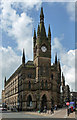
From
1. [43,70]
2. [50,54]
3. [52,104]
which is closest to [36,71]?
[43,70]

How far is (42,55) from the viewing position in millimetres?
68375

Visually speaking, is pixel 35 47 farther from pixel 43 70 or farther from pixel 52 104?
pixel 52 104

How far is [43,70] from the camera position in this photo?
222 ft

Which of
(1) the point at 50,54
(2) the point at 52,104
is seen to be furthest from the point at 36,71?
(2) the point at 52,104

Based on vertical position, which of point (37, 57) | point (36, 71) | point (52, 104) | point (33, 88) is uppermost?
point (37, 57)

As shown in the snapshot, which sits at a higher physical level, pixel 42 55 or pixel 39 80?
pixel 42 55

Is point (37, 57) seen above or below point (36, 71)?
above

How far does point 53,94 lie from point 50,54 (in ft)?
44.9

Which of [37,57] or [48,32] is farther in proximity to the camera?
[48,32]

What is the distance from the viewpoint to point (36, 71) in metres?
68.6

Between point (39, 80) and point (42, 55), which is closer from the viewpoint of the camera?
Answer: point (39, 80)

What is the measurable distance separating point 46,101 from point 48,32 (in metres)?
23.8

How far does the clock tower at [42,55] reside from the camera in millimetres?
67387

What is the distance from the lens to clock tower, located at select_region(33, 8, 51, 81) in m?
67.4
